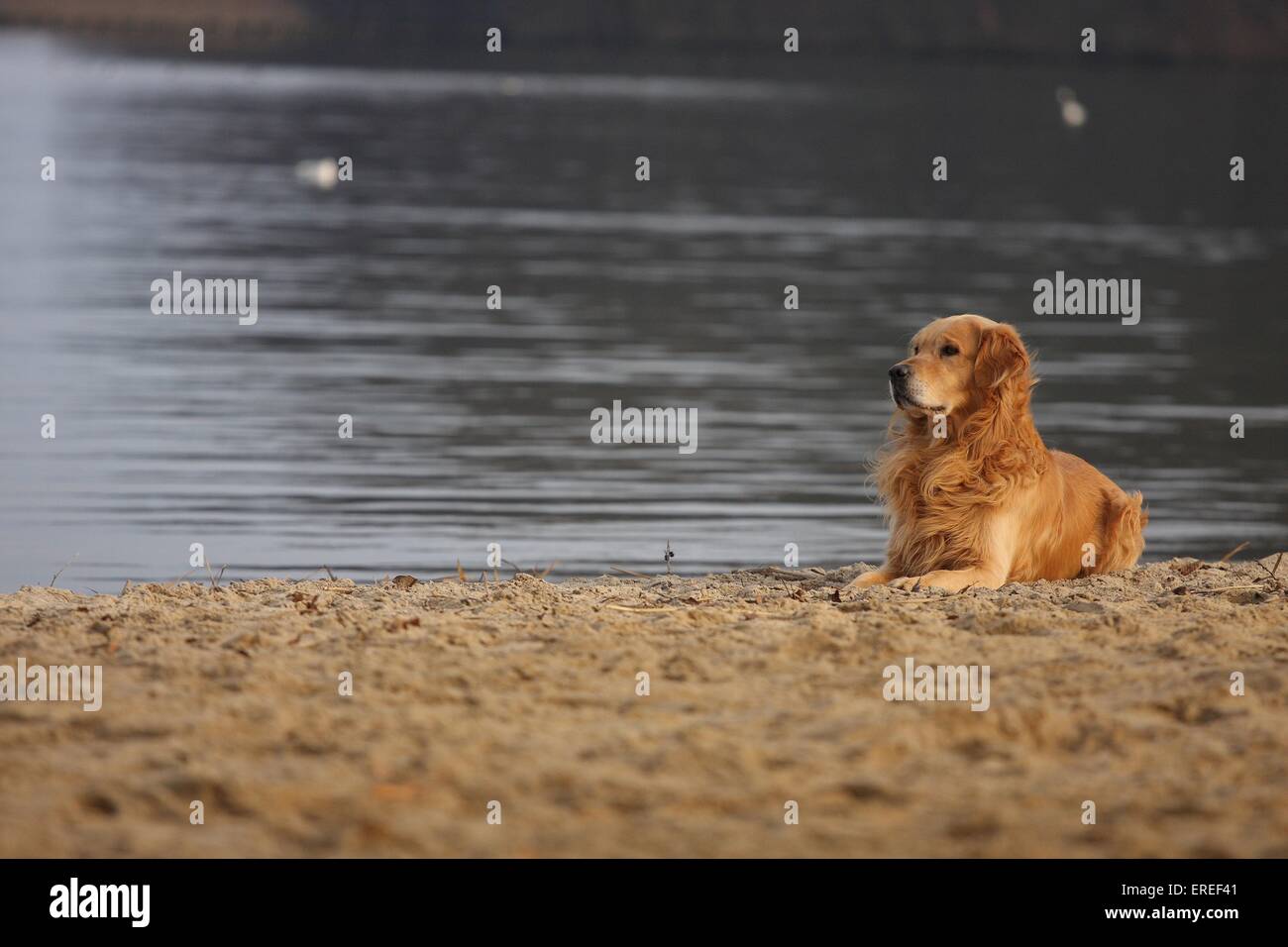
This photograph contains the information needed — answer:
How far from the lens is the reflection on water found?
38.2 feet

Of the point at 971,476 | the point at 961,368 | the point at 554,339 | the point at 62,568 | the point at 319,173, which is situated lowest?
the point at 62,568

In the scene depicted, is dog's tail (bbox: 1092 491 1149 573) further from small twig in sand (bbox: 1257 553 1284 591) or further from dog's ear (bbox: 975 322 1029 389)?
dog's ear (bbox: 975 322 1029 389)

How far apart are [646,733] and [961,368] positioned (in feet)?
11.5

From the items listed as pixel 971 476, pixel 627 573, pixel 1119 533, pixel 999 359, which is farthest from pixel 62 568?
pixel 1119 533

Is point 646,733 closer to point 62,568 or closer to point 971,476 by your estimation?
point 971,476

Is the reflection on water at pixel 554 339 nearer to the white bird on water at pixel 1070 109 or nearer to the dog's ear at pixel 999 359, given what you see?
the dog's ear at pixel 999 359

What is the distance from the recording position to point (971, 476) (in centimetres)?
844

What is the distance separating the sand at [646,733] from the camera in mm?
4711

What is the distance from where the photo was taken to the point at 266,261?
24406mm

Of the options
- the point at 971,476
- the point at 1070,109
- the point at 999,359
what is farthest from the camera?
the point at 1070,109

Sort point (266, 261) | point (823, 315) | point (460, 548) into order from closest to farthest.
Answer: point (460, 548) < point (823, 315) < point (266, 261)

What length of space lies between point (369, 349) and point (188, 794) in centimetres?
1359
